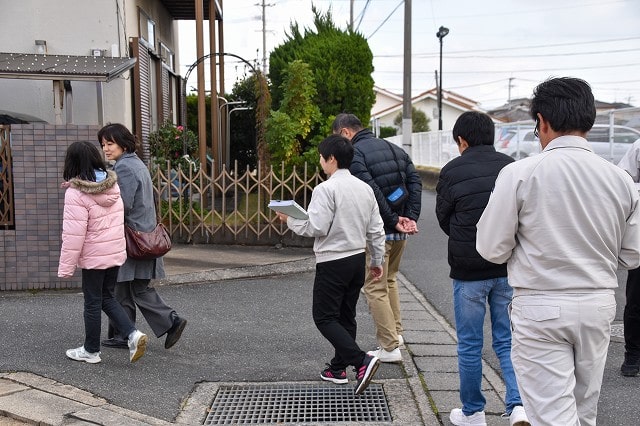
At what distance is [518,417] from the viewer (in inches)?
139

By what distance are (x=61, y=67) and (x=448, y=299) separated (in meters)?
5.44

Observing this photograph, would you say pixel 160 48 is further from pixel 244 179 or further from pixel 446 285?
pixel 446 285

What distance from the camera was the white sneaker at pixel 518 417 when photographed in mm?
3463

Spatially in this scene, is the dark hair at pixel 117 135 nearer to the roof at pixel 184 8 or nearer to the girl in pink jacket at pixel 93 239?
the girl in pink jacket at pixel 93 239

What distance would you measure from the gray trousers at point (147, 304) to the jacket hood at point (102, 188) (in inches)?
27.8

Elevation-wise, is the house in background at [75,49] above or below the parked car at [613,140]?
above

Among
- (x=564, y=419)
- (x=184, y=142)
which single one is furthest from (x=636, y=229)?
(x=184, y=142)

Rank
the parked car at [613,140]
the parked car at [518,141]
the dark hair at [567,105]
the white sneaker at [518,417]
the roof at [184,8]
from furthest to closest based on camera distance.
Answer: the parked car at [518,141] → the roof at [184,8] → the parked car at [613,140] → the white sneaker at [518,417] → the dark hair at [567,105]

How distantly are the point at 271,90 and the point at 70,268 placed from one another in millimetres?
7594

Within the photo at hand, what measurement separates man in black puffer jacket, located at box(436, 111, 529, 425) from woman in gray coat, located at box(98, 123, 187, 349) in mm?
2256

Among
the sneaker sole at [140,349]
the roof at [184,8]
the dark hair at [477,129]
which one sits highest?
the roof at [184,8]

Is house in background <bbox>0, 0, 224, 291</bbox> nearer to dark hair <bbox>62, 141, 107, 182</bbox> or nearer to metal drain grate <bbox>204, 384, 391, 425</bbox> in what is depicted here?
dark hair <bbox>62, 141, 107, 182</bbox>

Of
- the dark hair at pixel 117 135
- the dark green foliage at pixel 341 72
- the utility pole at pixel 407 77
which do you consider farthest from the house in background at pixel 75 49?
the utility pole at pixel 407 77

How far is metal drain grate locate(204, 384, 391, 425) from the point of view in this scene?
3.94 m
